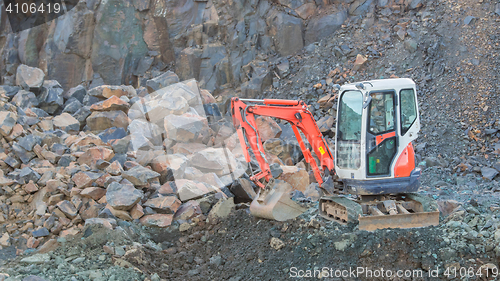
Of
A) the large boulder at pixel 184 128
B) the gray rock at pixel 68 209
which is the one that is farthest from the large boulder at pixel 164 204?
the large boulder at pixel 184 128

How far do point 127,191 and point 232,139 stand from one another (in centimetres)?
382

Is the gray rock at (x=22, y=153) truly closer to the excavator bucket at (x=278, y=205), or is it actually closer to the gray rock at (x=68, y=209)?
the gray rock at (x=68, y=209)

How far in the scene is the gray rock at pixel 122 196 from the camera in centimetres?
648

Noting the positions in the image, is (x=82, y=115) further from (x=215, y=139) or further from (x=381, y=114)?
(x=381, y=114)

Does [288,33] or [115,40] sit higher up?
[115,40]

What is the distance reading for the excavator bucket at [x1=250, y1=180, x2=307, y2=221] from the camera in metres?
5.82

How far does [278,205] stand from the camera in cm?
582

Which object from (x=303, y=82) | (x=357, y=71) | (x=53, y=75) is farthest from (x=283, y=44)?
(x=53, y=75)

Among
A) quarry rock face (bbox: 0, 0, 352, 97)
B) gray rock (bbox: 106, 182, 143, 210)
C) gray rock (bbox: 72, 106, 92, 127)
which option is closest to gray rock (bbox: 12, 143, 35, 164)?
gray rock (bbox: 106, 182, 143, 210)

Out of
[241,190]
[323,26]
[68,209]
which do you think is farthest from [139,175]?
[323,26]

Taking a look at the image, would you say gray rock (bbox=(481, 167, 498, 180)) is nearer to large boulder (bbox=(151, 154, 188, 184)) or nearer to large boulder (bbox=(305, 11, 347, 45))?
large boulder (bbox=(151, 154, 188, 184))

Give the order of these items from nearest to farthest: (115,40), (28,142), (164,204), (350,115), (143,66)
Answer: (350,115) → (164,204) → (28,142) → (115,40) → (143,66)

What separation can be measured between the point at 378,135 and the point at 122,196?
4045mm

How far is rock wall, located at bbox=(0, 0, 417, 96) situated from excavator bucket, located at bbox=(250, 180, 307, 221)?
1190cm
